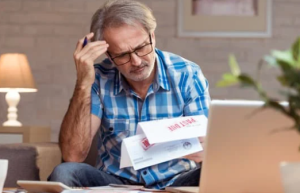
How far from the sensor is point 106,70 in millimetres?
2283

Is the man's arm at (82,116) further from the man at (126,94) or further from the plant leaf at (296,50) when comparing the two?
the plant leaf at (296,50)

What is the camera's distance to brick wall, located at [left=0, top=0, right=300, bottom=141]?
4.07 metres

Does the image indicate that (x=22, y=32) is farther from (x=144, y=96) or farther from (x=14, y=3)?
(x=144, y=96)

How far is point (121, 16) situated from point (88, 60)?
189 mm

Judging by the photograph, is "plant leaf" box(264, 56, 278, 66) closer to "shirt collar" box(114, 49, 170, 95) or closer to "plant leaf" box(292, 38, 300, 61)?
"plant leaf" box(292, 38, 300, 61)

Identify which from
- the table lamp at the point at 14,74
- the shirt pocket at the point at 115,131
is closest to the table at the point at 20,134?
the table lamp at the point at 14,74

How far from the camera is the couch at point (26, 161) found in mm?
2139

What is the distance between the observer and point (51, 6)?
4.11m

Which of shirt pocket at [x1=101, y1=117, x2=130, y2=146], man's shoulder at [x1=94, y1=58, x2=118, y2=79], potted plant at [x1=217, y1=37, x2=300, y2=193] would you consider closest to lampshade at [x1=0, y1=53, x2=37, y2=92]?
man's shoulder at [x1=94, y1=58, x2=118, y2=79]

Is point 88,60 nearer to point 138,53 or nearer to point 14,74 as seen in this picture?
point 138,53

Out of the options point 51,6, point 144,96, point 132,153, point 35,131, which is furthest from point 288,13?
point 132,153

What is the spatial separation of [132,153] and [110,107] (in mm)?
385

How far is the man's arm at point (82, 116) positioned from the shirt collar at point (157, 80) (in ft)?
0.29

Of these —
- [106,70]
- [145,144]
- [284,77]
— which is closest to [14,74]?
[106,70]
